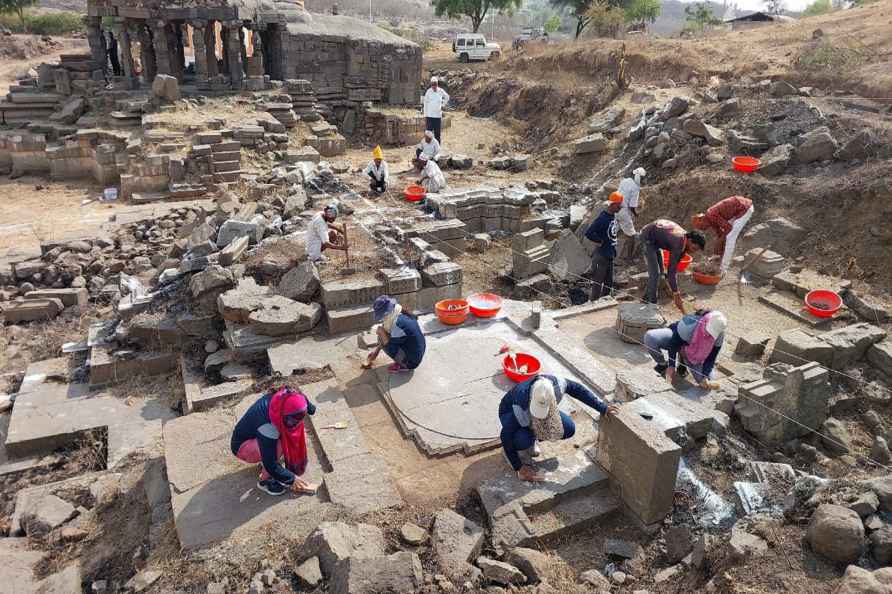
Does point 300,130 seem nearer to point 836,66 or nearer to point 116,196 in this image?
point 116,196

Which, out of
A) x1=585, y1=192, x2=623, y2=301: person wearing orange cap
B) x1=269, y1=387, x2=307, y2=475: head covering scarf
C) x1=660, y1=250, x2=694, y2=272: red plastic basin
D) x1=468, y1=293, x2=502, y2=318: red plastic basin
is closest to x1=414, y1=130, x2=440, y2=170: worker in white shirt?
x1=585, y1=192, x2=623, y2=301: person wearing orange cap

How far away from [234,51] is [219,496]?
56.5 ft

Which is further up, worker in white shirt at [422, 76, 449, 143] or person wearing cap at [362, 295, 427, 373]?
worker in white shirt at [422, 76, 449, 143]

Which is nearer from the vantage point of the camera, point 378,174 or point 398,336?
point 398,336

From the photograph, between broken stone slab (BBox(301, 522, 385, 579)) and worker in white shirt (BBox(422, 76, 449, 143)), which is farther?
worker in white shirt (BBox(422, 76, 449, 143))

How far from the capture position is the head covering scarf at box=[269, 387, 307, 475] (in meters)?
4.58

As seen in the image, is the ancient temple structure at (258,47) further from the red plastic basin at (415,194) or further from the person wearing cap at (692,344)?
the person wearing cap at (692,344)

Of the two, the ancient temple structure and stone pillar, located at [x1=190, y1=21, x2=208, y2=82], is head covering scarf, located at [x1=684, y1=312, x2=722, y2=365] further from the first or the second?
stone pillar, located at [x1=190, y1=21, x2=208, y2=82]

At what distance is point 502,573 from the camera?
Result: 13.1 ft

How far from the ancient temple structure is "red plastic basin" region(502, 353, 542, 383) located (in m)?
15.8

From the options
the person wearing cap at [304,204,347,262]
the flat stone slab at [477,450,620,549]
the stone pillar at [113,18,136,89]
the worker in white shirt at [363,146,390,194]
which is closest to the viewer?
the flat stone slab at [477,450,620,549]

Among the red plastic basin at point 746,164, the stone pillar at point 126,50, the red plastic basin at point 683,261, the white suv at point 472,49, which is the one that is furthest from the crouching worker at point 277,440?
the white suv at point 472,49

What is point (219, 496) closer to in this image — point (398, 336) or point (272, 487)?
point (272, 487)

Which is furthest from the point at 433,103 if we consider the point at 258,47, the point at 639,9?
the point at 639,9
